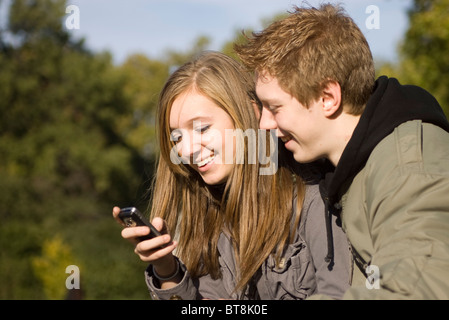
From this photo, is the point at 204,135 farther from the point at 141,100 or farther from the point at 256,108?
the point at 141,100

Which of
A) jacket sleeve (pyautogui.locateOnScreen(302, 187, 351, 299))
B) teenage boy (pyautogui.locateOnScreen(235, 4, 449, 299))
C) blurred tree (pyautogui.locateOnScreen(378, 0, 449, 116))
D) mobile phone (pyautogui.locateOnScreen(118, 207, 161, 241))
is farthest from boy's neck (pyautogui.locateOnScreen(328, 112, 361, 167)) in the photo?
blurred tree (pyautogui.locateOnScreen(378, 0, 449, 116))

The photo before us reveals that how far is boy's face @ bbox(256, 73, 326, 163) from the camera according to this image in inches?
110

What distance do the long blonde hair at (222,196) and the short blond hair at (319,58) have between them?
0.52m

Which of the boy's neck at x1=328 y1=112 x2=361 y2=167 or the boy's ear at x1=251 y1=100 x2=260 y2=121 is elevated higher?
the boy's ear at x1=251 y1=100 x2=260 y2=121

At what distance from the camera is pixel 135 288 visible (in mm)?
10789

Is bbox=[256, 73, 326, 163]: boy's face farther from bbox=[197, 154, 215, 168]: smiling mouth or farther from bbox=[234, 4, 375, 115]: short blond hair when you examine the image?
bbox=[197, 154, 215, 168]: smiling mouth

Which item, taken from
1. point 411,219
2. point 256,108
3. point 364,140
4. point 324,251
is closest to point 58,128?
point 256,108

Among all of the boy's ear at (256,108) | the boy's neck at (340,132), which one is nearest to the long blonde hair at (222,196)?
the boy's ear at (256,108)

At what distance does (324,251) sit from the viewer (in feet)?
9.81

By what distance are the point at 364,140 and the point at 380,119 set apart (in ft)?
0.36

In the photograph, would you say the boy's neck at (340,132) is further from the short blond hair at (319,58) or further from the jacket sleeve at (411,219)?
the jacket sleeve at (411,219)

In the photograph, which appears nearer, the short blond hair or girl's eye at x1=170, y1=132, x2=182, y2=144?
the short blond hair

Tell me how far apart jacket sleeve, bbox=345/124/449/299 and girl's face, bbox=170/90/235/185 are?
44.9 inches

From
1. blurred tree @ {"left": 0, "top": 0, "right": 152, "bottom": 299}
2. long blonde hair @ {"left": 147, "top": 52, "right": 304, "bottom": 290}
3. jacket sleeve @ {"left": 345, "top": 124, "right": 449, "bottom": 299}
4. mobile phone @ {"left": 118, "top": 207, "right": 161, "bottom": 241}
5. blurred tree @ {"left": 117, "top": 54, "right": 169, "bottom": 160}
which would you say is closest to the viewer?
jacket sleeve @ {"left": 345, "top": 124, "right": 449, "bottom": 299}
